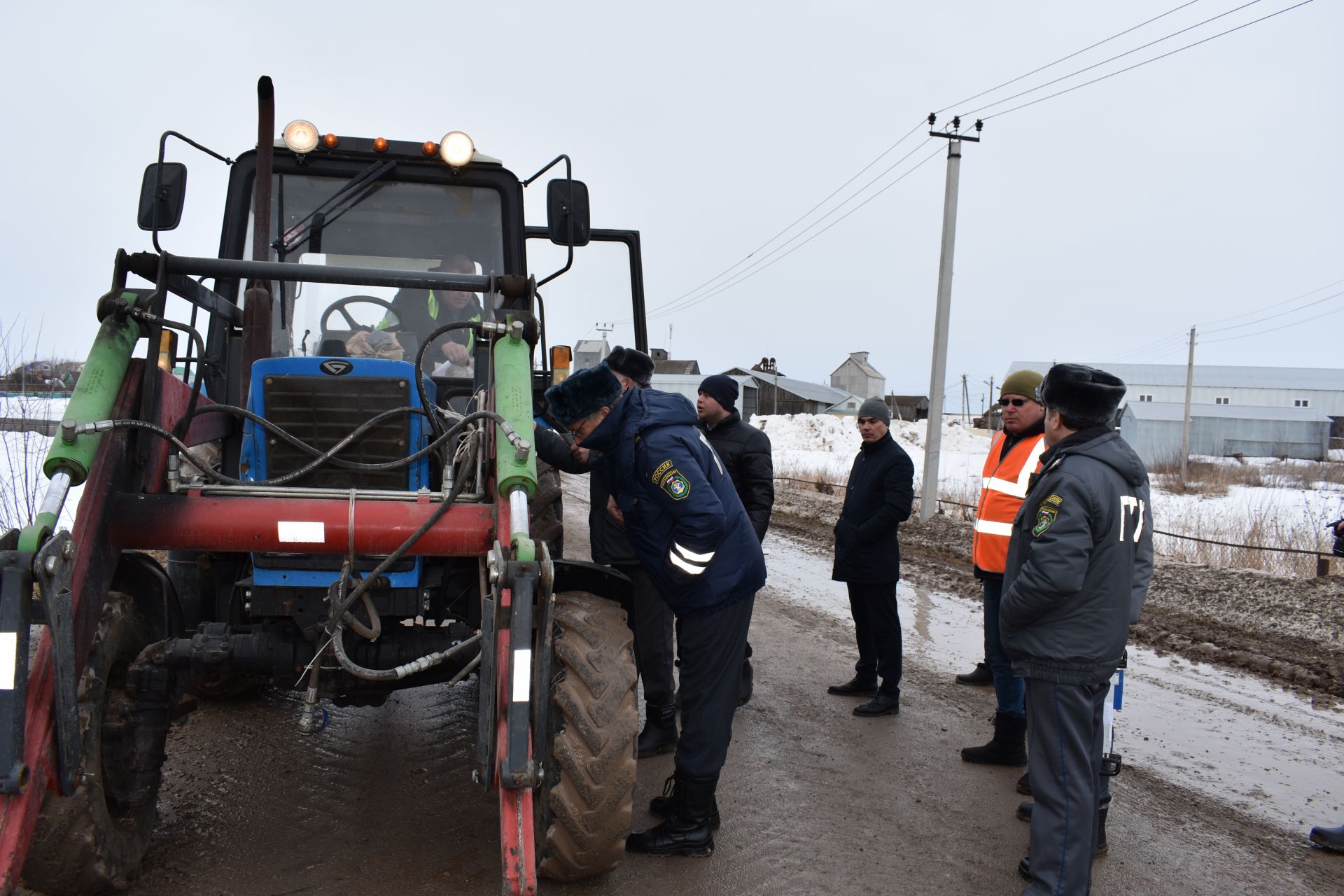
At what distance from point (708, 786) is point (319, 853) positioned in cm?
141

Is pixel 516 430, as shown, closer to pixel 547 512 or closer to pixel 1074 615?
pixel 547 512

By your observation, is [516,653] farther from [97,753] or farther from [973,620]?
[973,620]

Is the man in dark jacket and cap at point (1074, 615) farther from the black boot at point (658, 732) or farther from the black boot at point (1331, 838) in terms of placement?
the black boot at point (658, 732)

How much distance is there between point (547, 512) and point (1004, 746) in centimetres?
242

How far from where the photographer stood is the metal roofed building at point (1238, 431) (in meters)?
47.3

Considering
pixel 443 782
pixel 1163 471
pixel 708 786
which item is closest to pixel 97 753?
pixel 443 782

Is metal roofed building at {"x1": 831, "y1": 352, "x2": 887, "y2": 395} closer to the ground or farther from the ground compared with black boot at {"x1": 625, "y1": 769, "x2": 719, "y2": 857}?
farther from the ground

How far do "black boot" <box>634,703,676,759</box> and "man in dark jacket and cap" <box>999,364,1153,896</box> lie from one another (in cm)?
180

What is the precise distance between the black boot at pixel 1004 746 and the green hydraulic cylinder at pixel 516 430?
2690mm

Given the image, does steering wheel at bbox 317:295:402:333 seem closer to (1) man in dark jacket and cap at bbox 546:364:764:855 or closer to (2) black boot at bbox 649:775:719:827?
(1) man in dark jacket and cap at bbox 546:364:764:855

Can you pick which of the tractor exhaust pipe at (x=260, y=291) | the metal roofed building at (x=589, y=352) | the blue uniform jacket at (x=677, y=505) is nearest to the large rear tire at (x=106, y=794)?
the tractor exhaust pipe at (x=260, y=291)

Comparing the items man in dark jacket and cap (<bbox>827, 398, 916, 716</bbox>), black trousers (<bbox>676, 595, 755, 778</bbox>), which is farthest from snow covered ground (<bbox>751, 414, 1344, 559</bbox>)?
black trousers (<bbox>676, 595, 755, 778</bbox>)

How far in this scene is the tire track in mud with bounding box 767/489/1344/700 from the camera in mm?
6176

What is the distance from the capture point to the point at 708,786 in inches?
137
